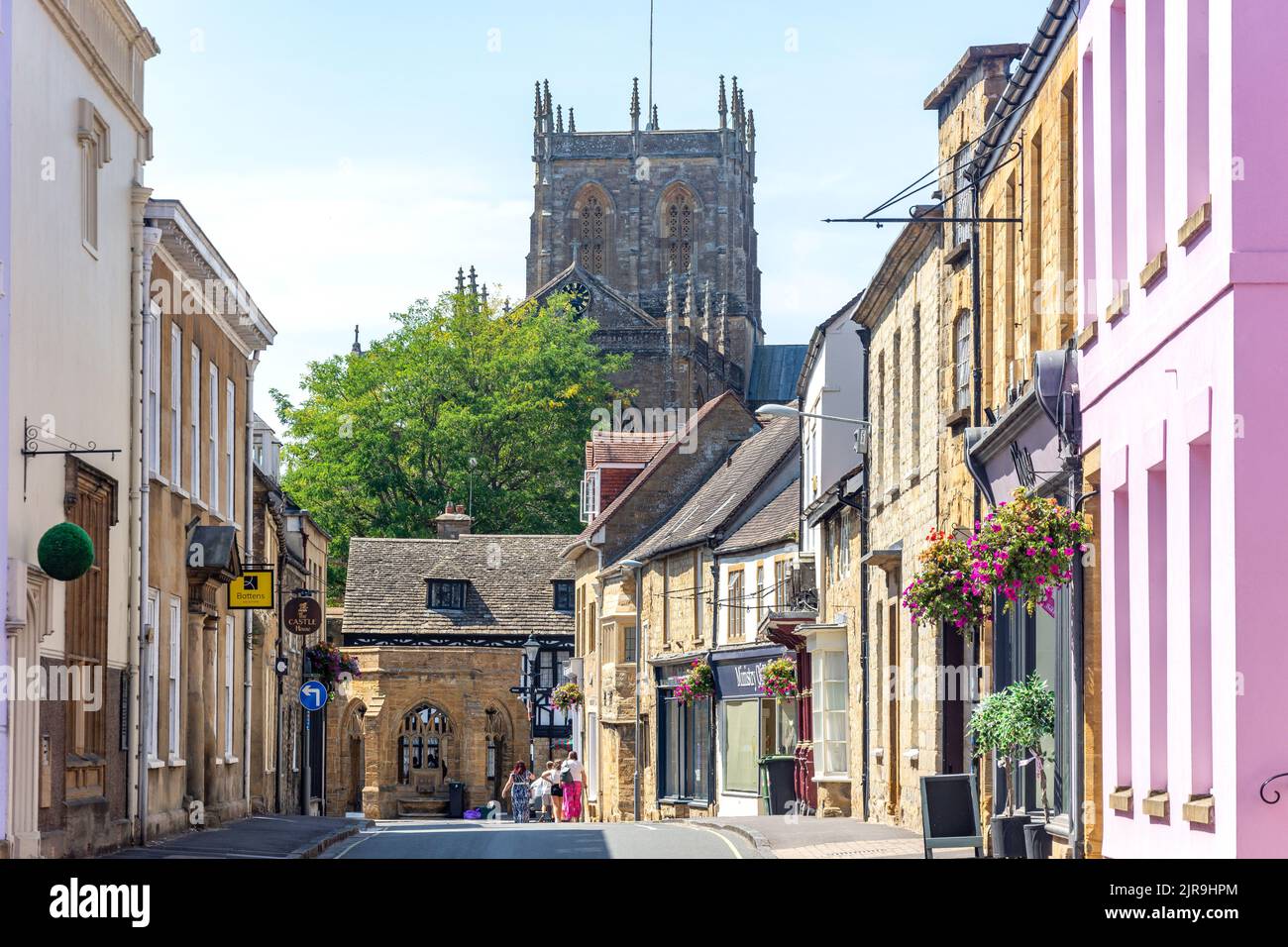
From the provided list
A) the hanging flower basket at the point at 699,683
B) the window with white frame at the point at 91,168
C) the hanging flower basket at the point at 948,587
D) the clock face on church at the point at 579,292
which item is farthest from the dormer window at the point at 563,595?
the hanging flower basket at the point at 948,587

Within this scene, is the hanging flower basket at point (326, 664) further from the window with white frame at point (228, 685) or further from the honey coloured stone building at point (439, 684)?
the honey coloured stone building at point (439, 684)

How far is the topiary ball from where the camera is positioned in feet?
57.8

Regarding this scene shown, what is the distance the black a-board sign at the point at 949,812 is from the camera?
18.5 metres

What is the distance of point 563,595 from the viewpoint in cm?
6544

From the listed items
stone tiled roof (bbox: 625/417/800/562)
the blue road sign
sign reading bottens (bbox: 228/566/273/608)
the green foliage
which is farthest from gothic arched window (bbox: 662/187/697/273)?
the green foliage

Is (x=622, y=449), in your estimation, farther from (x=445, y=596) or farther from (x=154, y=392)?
(x=154, y=392)

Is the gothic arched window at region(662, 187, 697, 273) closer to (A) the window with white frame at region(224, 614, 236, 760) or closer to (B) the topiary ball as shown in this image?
(A) the window with white frame at region(224, 614, 236, 760)

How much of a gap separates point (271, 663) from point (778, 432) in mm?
17904

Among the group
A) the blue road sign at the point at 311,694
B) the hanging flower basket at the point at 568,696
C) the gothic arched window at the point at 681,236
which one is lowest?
the hanging flower basket at the point at 568,696

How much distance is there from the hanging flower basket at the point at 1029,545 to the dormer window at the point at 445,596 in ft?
160

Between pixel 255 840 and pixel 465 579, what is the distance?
131 ft

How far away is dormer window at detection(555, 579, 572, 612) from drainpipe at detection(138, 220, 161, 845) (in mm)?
41868
